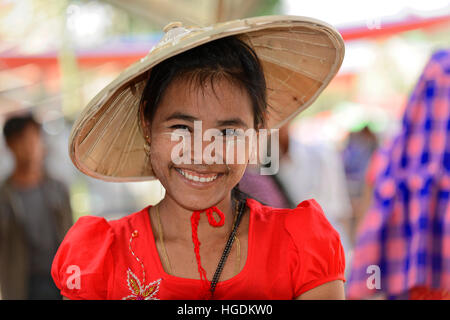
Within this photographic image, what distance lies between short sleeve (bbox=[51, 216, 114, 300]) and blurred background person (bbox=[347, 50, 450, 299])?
2.88 feet

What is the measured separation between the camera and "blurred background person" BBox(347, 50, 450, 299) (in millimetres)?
1675

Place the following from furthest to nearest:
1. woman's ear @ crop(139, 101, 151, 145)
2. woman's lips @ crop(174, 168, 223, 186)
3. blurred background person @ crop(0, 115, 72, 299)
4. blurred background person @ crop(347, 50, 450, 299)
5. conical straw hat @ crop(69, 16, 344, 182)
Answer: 1. blurred background person @ crop(0, 115, 72, 299)
2. blurred background person @ crop(347, 50, 450, 299)
3. woman's ear @ crop(139, 101, 151, 145)
4. woman's lips @ crop(174, 168, 223, 186)
5. conical straw hat @ crop(69, 16, 344, 182)

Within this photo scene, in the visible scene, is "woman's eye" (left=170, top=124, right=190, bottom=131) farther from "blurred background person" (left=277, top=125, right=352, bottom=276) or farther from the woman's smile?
"blurred background person" (left=277, top=125, right=352, bottom=276)

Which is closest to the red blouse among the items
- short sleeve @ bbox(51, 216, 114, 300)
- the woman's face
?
short sleeve @ bbox(51, 216, 114, 300)

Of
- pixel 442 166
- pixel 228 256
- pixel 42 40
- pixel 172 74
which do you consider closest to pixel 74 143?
pixel 172 74

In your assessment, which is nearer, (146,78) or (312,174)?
(146,78)

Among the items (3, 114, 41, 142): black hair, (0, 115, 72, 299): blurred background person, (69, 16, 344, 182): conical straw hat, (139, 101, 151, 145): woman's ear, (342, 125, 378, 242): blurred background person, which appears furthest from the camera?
(342, 125, 378, 242): blurred background person

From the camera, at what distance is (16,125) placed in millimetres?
3135

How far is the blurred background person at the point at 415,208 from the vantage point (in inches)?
65.9

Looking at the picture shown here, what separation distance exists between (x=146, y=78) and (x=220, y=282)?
494mm

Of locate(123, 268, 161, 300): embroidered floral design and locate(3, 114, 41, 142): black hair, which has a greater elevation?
locate(3, 114, 41, 142): black hair

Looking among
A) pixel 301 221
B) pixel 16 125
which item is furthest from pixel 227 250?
pixel 16 125

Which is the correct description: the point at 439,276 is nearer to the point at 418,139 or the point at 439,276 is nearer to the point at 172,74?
the point at 418,139

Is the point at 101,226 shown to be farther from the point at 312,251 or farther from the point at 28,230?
the point at 28,230
